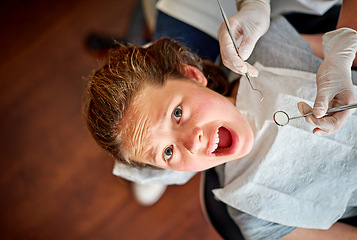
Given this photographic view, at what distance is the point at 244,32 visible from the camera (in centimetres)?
86

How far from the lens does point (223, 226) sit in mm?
1087

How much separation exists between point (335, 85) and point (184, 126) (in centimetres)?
40

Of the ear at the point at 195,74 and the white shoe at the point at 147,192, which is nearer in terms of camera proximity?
the ear at the point at 195,74

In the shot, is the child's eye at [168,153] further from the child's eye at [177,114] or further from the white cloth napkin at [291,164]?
the white cloth napkin at [291,164]

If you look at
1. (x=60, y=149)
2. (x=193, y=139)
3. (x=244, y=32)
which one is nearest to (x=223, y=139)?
(x=193, y=139)

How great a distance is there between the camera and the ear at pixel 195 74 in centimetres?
95

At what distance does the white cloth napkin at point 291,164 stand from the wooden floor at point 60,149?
0.76 meters

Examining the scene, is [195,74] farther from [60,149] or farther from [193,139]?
[60,149]

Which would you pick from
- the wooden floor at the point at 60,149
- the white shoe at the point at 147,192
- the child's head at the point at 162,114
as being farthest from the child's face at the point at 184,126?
the wooden floor at the point at 60,149

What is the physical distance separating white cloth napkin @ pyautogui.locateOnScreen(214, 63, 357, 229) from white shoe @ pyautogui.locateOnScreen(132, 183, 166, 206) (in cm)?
62

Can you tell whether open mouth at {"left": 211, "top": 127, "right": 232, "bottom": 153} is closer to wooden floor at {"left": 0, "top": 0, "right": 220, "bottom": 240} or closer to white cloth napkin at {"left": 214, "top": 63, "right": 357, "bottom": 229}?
white cloth napkin at {"left": 214, "top": 63, "right": 357, "bottom": 229}

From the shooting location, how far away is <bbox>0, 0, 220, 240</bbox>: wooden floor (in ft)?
5.51

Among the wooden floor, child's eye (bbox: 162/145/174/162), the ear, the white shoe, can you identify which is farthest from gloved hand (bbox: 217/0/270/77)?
the wooden floor

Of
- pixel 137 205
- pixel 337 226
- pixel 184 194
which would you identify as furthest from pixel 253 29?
pixel 137 205
